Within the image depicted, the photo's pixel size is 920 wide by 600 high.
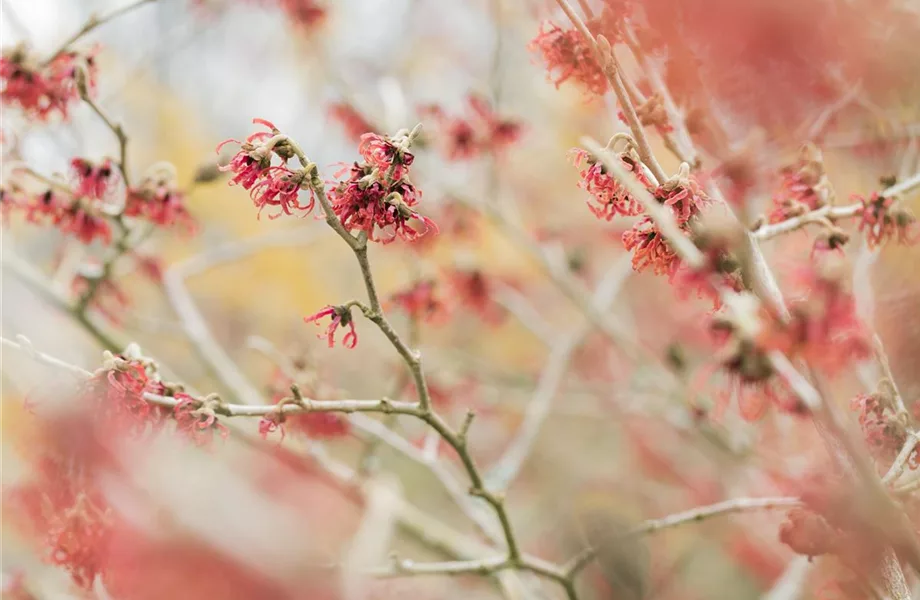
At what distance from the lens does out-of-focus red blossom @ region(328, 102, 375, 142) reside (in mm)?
4766

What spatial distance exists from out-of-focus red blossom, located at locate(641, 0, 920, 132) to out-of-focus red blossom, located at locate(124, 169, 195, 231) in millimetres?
1945

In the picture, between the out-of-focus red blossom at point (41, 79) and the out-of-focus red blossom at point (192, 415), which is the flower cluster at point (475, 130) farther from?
the out-of-focus red blossom at point (192, 415)

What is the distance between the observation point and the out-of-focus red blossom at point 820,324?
1.26 metres

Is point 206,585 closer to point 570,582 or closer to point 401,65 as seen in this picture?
point 570,582

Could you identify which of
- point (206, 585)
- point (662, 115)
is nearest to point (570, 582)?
point (206, 585)

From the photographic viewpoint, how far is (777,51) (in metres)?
2.68

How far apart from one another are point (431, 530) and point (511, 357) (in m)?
3.19

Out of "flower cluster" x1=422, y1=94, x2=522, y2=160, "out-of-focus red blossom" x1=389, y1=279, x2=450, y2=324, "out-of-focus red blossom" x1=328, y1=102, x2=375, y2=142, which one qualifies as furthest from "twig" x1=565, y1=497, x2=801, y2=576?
"out-of-focus red blossom" x1=328, y1=102, x2=375, y2=142

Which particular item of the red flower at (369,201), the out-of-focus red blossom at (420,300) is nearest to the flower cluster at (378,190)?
the red flower at (369,201)

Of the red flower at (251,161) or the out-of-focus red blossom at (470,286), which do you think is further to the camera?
the out-of-focus red blossom at (470,286)

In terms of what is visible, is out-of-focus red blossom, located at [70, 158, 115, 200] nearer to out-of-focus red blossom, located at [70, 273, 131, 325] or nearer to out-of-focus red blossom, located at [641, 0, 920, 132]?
out-of-focus red blossom, located at [70, 273, 131, 325]

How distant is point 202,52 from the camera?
10.7 meters

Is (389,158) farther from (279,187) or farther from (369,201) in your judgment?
(279,187)

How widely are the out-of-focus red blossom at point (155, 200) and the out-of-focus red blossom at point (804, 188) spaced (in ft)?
7.43
